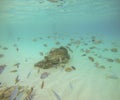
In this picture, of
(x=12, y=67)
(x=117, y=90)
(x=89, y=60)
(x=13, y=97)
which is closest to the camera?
(x=13, y=97)

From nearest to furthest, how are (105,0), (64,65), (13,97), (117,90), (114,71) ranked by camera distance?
(13,97) → (117,90) → (114,71) → (64,65) → (105,0)

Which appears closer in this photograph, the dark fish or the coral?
the dark fish

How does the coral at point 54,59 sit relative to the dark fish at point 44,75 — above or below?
above

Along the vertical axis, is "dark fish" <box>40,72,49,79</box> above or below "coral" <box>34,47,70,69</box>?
below

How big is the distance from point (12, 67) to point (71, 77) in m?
3.98

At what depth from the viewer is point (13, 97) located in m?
4.78

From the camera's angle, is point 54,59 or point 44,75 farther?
point 54,59

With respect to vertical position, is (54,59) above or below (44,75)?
above

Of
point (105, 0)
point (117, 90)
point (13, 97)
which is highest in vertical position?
point (105, 0)

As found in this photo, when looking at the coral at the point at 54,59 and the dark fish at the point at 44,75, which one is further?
the coral at the point at 54,59

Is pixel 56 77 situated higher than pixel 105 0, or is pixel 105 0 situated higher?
pixel 105 0

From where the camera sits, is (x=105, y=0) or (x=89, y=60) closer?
(x=89, y=60)

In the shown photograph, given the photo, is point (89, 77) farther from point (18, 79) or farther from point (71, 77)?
point (18, 79)

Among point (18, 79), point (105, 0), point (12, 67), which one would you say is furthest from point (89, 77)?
point (105, 0)
